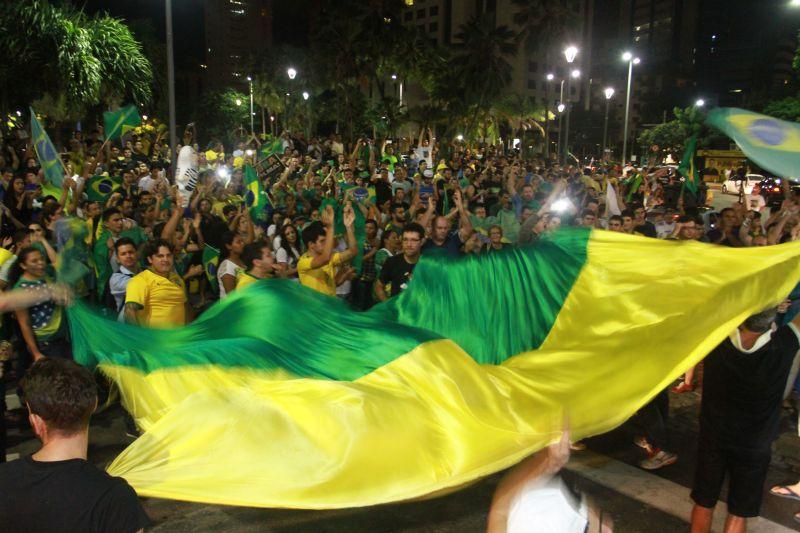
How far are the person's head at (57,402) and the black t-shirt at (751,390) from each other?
131 inches

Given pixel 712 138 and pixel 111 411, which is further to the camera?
pixel 712 138

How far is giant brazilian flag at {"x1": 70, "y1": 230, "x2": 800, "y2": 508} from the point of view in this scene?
3.46 metres

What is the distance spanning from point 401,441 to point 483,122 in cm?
5520

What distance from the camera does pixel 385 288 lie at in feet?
21.9

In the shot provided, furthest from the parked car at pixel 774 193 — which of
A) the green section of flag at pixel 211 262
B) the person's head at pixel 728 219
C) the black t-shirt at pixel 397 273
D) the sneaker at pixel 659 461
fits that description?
the green section of flag at pixel 211 262

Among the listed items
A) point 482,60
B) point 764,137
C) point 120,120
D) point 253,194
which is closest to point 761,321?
point 764,137

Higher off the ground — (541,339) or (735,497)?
(541,339)

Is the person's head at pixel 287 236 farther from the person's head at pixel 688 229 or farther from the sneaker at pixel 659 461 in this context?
the sneaker at pixel 659 461

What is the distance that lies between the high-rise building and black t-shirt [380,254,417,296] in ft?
436

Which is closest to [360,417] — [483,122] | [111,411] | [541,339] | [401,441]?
[401,441]

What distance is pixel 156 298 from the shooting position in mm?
5375

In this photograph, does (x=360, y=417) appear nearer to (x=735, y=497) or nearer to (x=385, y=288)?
(x=735, y=497)

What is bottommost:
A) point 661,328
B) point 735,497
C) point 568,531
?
point 735,497

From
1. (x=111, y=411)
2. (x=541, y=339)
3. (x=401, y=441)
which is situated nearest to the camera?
(x=401, y=441)
